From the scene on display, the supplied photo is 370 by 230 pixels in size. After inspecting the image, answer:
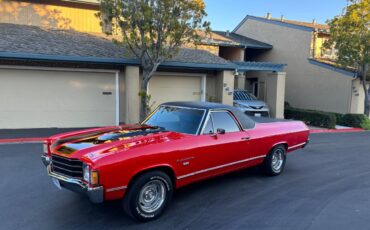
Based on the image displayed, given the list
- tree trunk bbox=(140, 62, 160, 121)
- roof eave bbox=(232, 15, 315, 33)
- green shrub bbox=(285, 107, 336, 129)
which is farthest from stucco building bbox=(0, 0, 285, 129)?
roof eave bbox=(232, 15, 315, 33)

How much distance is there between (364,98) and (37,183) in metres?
19.1

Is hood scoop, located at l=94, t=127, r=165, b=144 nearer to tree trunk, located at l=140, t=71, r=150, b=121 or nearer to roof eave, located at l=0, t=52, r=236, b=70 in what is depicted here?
tree trunk, located at l=140, t=71, r=150, b=121

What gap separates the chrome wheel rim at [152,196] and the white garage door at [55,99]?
9.63 metres

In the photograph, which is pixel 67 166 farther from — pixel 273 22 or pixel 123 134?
pixel 273 22

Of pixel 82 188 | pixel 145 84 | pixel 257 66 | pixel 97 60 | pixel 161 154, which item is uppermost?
pixel 257 66

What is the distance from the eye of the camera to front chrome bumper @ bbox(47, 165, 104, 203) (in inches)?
153

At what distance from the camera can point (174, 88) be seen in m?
15.3

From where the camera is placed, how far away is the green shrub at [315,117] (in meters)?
15.9

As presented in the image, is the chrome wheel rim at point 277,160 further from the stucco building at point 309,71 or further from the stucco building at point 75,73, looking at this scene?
the stucco building at point 309,71

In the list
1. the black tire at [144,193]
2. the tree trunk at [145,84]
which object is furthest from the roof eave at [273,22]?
the black tire at [144,193]

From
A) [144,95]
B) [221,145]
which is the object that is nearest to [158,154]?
[221,145]

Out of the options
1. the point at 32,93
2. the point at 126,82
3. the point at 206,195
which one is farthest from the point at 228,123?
the point at 32,93

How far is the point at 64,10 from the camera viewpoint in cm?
1555

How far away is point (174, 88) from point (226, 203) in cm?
1055
